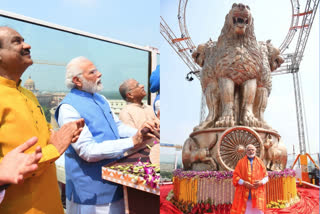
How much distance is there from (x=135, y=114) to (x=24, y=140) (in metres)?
0.75

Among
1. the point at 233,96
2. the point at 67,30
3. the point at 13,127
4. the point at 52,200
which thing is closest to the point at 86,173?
the point at 52,200

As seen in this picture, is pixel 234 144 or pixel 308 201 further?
pixel 234 144

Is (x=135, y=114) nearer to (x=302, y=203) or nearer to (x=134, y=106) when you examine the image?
(x=134, y=106)

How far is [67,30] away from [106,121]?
0.32m

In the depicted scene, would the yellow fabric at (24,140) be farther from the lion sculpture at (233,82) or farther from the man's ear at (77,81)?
the lion sculpture at (233,82)

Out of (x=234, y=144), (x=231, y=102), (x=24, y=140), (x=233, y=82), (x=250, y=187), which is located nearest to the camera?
(x=24, y=140)

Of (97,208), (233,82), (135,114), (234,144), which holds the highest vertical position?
(233,82)

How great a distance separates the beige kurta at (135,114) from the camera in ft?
3.74

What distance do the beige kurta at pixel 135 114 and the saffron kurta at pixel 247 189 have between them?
1.86ft

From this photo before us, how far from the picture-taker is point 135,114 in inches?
45.9

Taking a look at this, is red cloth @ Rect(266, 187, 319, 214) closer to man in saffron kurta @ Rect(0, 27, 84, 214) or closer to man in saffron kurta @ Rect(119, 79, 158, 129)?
man in saffron kurta @ Rect(0, 27, 84, 214)

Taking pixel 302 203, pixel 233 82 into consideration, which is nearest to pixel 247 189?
pixel 302 203

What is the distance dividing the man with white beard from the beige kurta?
0.39m

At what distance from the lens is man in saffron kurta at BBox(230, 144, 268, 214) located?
1.86 ft
